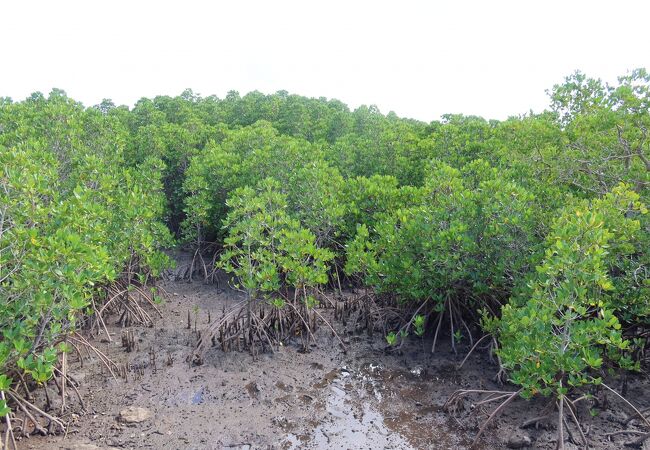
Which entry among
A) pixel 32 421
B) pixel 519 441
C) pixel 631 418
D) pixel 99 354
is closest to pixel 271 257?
pixel 99 354

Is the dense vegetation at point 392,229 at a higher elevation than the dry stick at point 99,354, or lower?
higher

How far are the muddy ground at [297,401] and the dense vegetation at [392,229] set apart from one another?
1.22 feet

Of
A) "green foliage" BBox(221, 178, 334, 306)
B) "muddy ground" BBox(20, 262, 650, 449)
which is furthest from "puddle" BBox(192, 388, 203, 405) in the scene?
"green foliage" BBox(221, 178, 334, 306)

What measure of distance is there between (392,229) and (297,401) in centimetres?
224

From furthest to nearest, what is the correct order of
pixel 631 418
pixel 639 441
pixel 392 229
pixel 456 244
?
pixel 392 229
pixel 456 244
pixel 631 418
pixel 639 441

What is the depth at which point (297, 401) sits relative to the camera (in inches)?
179

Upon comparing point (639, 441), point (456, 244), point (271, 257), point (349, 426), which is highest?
A: point (456, 244)

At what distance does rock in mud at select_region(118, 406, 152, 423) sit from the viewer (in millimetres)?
4121

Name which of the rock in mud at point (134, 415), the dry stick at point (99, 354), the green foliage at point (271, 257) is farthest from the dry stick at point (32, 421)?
the green foliage at point (271, 257)

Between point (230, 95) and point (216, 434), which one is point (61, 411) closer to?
point (216, 434)

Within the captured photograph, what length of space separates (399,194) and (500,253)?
205cm

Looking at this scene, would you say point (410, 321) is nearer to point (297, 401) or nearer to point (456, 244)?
point (456, 244)

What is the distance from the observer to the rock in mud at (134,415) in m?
4.12

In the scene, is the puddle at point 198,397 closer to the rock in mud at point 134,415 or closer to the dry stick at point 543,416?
the rock in mud at point 134,415
